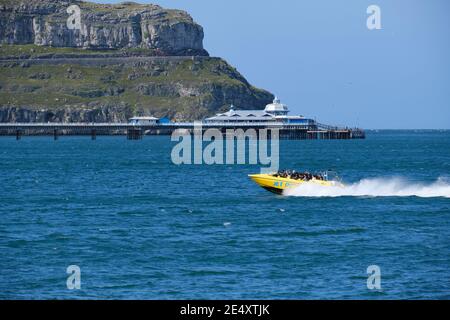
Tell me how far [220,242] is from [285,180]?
955 inches

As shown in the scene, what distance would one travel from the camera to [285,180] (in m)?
78.9

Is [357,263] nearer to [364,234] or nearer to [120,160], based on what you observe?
[364,234]

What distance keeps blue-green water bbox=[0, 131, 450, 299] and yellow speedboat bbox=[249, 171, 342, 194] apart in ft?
4.07

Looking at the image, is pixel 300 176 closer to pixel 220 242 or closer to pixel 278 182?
pixel 278 182

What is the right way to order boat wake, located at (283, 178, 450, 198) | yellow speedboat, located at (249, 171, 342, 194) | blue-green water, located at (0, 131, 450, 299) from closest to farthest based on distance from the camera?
blue-green water, located at (0, 131, 450, 299), yellow speedboat, located at (249, 171, 342, 194), boat wake, located at (283, 178, 450, 198)

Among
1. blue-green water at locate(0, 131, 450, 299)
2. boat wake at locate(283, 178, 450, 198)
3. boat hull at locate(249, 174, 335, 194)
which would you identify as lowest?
blue-green water at locate(0, 131, 450, 299)


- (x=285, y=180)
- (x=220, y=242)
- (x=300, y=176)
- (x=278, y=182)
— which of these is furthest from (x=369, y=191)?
(x=220, y=242)

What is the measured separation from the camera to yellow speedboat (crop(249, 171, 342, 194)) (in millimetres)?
78688

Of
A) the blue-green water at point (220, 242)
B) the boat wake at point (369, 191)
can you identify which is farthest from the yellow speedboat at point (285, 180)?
the blue-green water at point (220, 242)

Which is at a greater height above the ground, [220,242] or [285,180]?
[285,180]

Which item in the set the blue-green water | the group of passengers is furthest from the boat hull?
the blue-green water

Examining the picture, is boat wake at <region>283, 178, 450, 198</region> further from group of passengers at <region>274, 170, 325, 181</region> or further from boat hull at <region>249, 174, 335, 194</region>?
group of passengers at <region>274, 170, 325, 181</region>

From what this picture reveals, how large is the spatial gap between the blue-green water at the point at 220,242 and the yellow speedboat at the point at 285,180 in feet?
4.07

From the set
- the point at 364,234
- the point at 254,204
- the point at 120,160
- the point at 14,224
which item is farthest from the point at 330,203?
the point at 120,160
